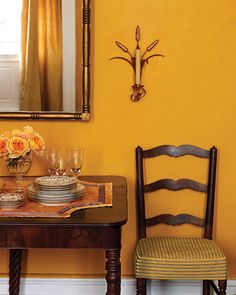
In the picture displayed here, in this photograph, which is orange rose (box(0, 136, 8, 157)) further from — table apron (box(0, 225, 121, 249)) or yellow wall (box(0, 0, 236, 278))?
yellow wall (box(0, 0, 236, 278))

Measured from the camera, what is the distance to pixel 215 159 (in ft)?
8.68

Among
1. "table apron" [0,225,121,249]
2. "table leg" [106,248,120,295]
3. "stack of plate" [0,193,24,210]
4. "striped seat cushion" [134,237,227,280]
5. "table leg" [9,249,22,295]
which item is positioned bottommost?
"table leg" [9,249,22,295]

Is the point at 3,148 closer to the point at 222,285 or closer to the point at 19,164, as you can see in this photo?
the point at 19,164

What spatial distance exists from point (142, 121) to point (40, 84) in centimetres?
60

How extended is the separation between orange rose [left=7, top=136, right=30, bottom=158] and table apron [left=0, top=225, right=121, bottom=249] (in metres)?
0.36

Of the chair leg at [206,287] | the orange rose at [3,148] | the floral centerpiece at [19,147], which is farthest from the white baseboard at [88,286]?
the orange rose at [3,148]

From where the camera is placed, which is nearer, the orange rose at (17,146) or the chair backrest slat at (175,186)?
the orange rose at (17,146)

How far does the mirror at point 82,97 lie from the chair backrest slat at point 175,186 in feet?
1.26

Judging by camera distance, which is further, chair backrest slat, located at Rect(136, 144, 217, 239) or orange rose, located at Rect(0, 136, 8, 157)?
chair backrest slat, located at Rect(136, 144, 217, 239)

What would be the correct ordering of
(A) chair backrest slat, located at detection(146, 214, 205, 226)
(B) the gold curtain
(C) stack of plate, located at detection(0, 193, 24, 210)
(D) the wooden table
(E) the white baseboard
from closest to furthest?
(D) the wooden table, (C) stack of plate, located at detection(0, 193, 24, 210), (B) the gold curtain, (A) chair backrest slat, located at detection(146, 214, 205, 226), (E) the white baseboard

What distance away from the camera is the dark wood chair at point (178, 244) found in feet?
7.52

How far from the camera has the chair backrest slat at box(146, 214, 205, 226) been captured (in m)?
2.67

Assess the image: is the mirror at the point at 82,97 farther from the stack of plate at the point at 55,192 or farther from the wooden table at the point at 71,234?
the wooden table at the point at 71,234

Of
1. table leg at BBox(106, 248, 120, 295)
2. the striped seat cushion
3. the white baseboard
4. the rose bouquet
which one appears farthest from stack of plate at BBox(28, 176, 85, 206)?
the white baseboard
